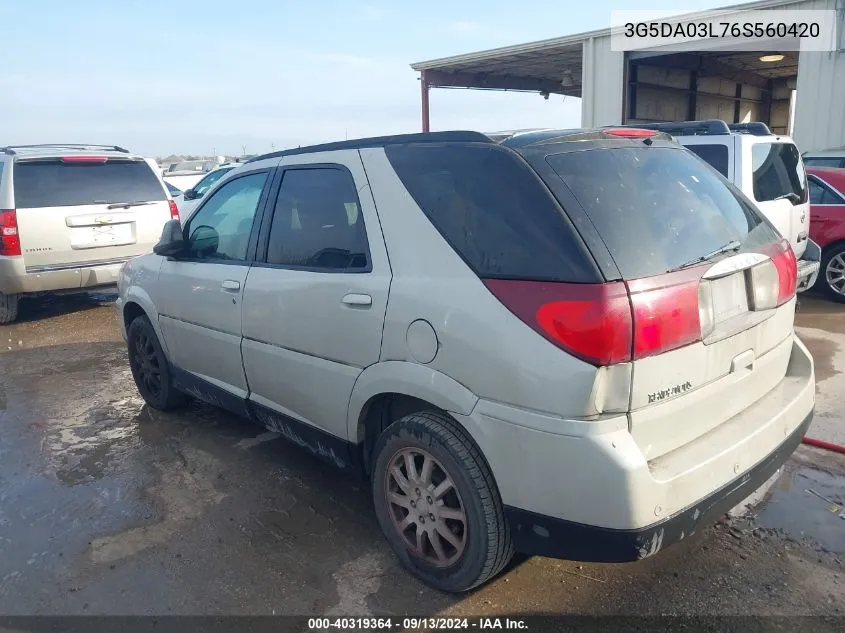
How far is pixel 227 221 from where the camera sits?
4.03 meters

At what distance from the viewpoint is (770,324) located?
9.19ft

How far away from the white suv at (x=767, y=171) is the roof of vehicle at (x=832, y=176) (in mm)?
1651

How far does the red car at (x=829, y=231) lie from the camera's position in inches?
308

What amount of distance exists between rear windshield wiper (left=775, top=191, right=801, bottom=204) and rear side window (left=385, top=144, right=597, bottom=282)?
5.00 meters

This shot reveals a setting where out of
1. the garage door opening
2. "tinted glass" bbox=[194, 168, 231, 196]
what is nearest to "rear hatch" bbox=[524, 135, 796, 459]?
"tinted glass" bbox=[194, 168, 231, 196]

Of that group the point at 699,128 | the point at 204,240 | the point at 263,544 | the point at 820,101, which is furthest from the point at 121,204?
the point at 820,101

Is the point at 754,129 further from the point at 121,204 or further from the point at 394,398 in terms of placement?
the point at 121,204

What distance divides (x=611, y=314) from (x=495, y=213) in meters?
0.60

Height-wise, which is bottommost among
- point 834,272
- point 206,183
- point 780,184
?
point 834,272

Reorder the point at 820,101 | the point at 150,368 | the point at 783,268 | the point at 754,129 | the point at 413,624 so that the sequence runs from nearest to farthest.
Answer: the point at 413,624
the point at 783,268
the point at 150,368
the point at 754,129
the point at 820,101

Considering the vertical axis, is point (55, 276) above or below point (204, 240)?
below

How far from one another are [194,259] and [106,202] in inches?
163

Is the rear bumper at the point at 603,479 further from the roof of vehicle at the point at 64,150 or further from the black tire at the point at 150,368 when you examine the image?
the roof of vehicle at the point at 64,150

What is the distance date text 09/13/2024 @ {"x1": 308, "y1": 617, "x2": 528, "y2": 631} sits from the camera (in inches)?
104
